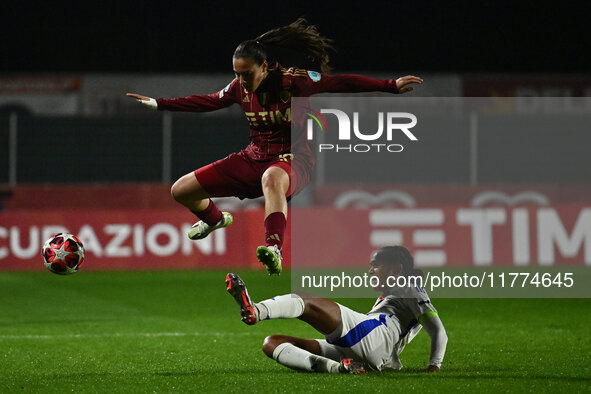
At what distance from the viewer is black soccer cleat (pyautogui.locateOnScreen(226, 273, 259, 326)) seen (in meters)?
6.16

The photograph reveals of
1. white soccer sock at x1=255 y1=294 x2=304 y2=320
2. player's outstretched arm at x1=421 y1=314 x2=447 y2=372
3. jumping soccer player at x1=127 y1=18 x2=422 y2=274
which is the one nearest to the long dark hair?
jumping soccer player at x1=127 y1=18 x2=422 y2=274

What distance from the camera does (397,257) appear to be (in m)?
6.86

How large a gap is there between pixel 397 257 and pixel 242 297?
123 cm

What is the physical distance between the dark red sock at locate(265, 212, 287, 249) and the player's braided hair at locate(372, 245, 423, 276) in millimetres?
655

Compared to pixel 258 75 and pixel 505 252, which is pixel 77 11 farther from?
pixel 258 75

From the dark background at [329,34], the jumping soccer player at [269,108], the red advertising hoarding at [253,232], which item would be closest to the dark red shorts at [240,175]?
the jumping soccer player at [269,108]

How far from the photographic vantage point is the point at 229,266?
15.6 m

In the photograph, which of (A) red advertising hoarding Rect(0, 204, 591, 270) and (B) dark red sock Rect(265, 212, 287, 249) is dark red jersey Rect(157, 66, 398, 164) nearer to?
(B) dark red sock Rect(265, 212, 287, 249)

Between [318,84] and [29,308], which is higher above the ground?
[318,84]

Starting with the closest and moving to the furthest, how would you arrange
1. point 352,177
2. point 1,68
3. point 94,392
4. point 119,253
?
1. point 94,392
2. point 119,253
3. point 352,177
4. point 1,68

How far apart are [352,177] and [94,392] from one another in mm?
10754

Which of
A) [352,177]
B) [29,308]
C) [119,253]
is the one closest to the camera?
[29,308]

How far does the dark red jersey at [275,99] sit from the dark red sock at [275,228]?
2.08ft

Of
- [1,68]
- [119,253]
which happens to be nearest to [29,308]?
[119,253]
